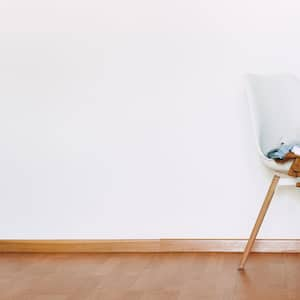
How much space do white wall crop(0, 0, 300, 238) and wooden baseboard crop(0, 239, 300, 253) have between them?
36 mm

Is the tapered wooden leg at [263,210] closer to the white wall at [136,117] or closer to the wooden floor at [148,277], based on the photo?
the wooden floor at [148,277]

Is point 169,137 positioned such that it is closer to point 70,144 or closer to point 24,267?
point 70,144

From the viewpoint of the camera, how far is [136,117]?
2625mm

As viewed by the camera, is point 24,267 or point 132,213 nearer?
point 24,267

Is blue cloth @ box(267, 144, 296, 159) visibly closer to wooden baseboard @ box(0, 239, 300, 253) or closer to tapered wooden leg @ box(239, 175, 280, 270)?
tapered wooden leg @ box(239, 175, 280, 270)

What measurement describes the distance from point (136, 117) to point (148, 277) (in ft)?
2.62

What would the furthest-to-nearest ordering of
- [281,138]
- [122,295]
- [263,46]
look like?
1. [263,46]
2. [281,138]
3. [122,295]

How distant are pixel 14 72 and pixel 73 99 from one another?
321 millimetres

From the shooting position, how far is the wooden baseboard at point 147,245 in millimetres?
2516

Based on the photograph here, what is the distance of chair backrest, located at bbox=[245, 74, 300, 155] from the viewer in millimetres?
2309

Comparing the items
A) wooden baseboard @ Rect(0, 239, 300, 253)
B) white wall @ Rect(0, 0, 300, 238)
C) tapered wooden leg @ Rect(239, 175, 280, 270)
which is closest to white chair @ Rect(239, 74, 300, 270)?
tapered wooden leg @ Rect(239, 175, 280, 270)

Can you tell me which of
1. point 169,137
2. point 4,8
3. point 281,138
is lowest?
point 169,137

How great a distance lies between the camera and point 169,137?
2.61 meters

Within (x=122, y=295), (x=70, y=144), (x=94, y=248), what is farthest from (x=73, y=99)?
(x=122, y=295)
